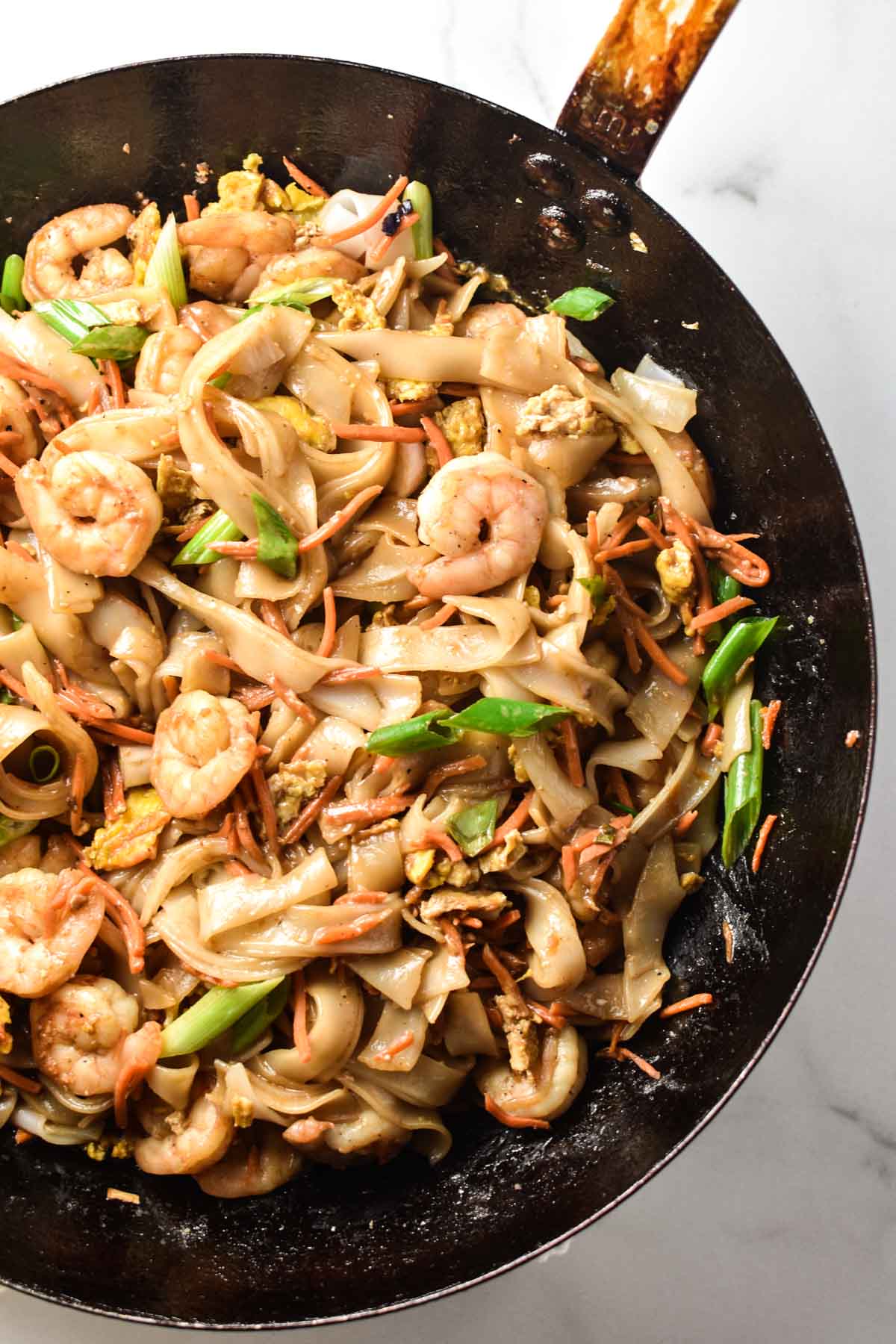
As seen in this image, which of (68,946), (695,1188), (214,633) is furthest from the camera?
(695,1188)

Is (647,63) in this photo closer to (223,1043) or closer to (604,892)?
(604,892)

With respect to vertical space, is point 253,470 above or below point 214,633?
above

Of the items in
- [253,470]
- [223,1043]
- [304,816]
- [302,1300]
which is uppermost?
[253,470]

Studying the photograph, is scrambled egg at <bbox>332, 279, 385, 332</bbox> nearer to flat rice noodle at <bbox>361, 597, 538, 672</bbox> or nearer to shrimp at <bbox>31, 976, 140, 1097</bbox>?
flat rice noodle at <bbox>361, 597, 538, 672</bbox>

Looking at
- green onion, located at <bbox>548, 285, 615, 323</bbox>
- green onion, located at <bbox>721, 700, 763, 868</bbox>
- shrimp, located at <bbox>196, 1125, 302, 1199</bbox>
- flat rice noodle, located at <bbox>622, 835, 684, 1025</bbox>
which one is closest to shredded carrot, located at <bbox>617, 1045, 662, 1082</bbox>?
flat rice noodle, located at <bbox>622, 835, 684, 1025</bbox>

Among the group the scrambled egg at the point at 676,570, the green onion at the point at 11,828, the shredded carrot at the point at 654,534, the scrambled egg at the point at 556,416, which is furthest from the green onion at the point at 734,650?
the green onion at the point at 11,828

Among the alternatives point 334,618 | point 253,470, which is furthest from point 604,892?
point 253,470
